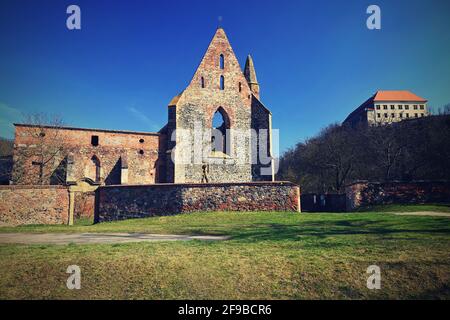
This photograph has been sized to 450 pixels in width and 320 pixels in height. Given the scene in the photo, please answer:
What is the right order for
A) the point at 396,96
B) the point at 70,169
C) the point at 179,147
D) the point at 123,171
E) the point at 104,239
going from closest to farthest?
the point at 104,239 → the point at 179,147 → the point at 70,169 → the point at 123,171 → the point at 396,96

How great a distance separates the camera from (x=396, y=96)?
7375cm

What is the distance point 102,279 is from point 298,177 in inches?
1455

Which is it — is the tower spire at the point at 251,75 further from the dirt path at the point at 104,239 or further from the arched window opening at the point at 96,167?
the dirt path at the point at 104,239

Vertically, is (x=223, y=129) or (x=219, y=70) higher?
(x=219, y=70)

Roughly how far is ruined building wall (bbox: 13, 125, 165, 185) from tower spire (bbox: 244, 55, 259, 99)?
1104 centimetres

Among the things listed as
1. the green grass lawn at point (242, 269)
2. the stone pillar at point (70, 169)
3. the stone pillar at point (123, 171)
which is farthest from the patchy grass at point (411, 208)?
the stone pillar at point (70, 169)

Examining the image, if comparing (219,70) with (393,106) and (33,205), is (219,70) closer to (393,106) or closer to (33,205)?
(33,205)

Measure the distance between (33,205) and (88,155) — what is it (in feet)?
34.9

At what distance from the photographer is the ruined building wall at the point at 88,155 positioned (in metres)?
24.6

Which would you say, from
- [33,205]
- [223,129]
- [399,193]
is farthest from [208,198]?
[223,129]

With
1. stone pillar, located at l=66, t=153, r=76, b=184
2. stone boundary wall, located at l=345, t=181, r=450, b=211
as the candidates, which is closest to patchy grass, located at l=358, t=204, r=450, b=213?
stone boundary wall, located at l=345, t=181, r=450, b=211

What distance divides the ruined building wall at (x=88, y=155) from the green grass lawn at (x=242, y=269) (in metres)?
19.6
